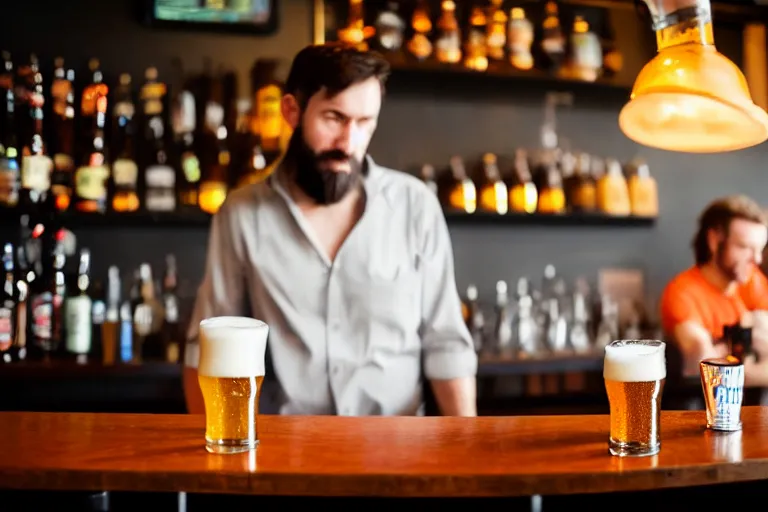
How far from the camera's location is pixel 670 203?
368 cm

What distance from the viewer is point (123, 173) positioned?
9.34ft

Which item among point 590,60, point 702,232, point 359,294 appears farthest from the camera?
point 590,60

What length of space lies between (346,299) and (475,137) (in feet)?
5.31

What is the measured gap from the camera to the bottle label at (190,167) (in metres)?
2.93

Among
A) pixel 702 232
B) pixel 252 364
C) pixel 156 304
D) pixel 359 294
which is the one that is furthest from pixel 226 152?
pixel 252 364

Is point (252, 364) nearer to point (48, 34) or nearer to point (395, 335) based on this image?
point (395, 335)

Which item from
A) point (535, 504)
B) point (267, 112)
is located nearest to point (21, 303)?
point (267, 112)

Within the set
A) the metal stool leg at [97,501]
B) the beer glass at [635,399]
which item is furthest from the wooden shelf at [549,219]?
the metal stool leg at [97,501]

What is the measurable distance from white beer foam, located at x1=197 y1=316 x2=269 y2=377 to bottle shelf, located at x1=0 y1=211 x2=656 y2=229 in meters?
1.74

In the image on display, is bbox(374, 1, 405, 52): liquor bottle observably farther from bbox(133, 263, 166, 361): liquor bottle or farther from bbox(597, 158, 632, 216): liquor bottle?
bbox(133, 263, 166, 361): liquor bottle

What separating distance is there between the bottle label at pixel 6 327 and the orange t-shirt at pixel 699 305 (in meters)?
2.22

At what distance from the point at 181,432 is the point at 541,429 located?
545mm

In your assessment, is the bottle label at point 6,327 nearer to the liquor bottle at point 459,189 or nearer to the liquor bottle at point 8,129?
the liquor bottle at point 8,129

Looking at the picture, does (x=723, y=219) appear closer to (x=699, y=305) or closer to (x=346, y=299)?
(x=699, y=305)
